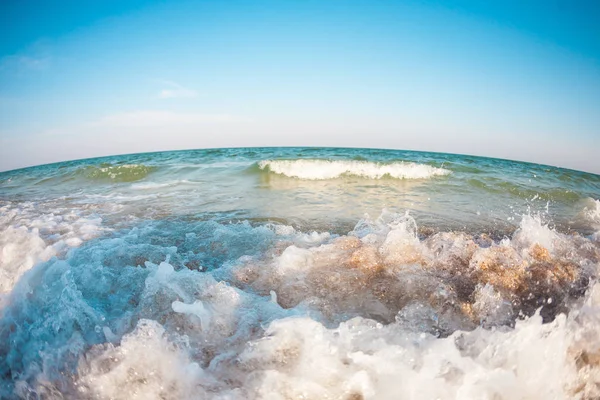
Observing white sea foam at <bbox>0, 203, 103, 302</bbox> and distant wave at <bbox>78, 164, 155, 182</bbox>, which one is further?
distant wave at <bbox>78, 164, 155, 182</bbox>

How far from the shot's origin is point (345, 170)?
13.0m

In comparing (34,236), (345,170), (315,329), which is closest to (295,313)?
(315,329)

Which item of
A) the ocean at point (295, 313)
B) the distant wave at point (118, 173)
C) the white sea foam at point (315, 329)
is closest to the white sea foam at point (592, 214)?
the ocean at point (295, 313)

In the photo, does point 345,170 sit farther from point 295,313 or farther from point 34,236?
point 295,313

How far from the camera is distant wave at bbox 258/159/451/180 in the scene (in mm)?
12372

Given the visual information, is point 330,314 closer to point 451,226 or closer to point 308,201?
point 451,226

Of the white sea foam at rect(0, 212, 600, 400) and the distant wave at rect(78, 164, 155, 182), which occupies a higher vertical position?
the distant wave at rect(78, 164, 155, 182)

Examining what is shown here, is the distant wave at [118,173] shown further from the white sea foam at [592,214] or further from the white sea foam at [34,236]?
the white sea foam at [592,214]

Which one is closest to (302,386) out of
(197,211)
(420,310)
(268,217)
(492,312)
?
(420,310)

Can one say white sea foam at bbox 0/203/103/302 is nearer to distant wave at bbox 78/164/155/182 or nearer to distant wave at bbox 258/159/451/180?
distant wave at bbox 78/164/155/182

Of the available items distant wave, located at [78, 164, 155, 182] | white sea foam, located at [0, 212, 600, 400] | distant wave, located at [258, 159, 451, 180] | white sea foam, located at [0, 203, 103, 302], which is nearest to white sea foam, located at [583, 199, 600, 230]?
white sea foam, located at [0, 212, 600, 400]

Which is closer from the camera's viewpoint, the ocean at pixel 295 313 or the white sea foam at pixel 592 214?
the ocean at pixel 295 313

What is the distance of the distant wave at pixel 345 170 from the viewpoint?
487 inches

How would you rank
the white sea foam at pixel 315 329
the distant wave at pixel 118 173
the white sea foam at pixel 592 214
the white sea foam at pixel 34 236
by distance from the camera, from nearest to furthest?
the white sea foam at pixel 315 329 → the white sea foam at pixel 34 236 → the white sea foam at pixel 592 214 → the distant wave at pixel 118 173
